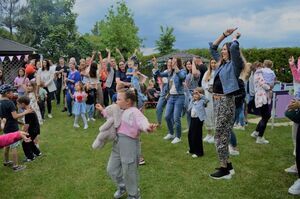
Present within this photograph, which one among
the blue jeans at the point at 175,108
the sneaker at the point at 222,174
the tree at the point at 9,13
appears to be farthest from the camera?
the tree at the point at 9,13

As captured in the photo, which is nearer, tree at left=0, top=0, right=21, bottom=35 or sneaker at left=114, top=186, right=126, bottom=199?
sneaker at left=114, top=186, right=126, bottom=199

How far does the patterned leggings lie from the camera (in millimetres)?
5344

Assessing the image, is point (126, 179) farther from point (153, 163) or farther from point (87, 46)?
point (87, 46)

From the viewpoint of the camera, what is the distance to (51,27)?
97.0 feet

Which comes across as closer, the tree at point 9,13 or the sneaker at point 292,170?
the sneaker at point 292,170

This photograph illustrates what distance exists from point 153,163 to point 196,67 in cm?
346

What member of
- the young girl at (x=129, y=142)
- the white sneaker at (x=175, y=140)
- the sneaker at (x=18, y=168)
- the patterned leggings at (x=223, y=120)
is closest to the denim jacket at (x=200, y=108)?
the white sneaker at (x=175, y=140)

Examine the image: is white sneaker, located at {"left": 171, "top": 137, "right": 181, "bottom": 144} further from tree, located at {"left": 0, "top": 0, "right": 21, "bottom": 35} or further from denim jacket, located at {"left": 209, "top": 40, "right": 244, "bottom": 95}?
tree, located at {"left": 0, "top": 0, "right": 21, "bottom": 35}

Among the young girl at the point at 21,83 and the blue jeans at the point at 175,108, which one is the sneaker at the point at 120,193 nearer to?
the blue jeans at the point at 175,108

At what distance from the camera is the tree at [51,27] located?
28.0 meters

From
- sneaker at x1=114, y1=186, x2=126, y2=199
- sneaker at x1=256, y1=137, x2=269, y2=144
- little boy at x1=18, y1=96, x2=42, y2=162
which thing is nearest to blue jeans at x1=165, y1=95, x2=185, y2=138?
sneaker at x1=256, y1=137, x2=269, y2=144

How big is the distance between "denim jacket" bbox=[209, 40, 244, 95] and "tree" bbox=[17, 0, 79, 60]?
2373 centimetres

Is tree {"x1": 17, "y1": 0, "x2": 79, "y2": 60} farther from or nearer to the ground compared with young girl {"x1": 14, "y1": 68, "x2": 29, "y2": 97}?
farther from the ground

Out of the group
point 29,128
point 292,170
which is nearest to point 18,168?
point 29,128
